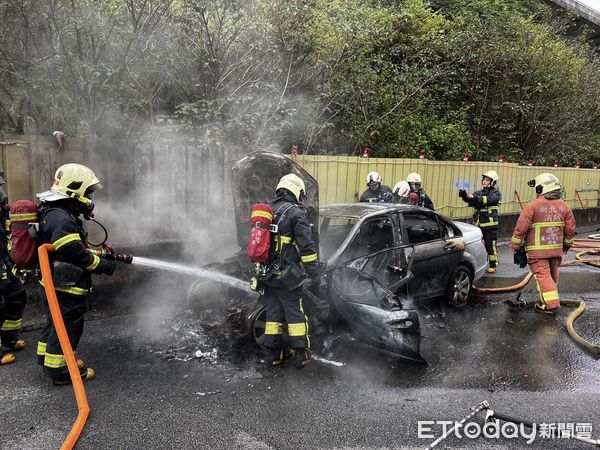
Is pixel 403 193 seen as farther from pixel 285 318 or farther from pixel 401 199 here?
pixel 285 318

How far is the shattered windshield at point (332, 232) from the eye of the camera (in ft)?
16.7

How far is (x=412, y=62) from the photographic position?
40.3 ft

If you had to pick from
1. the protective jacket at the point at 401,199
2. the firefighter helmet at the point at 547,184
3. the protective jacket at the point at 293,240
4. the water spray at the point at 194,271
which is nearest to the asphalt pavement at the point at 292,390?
the water spray at the point at 194,271

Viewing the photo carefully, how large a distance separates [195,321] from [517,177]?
11.5 meters

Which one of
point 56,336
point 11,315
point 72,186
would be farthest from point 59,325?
point 11,315

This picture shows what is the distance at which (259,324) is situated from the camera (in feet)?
15.0

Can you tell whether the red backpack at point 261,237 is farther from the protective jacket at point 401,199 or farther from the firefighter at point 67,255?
the protective jacket at point 401,199

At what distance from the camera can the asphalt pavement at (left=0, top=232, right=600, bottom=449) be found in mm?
3174

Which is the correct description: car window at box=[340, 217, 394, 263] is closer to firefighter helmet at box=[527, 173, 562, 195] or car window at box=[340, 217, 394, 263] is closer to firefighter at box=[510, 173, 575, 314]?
firefighter at box=[510, 173, 575, 314]

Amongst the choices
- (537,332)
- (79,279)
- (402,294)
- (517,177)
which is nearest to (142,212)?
(79,279)

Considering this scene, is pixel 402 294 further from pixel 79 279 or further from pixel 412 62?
pixel 412 62

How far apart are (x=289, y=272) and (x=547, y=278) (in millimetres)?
3895

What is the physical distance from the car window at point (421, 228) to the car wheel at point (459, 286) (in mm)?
598

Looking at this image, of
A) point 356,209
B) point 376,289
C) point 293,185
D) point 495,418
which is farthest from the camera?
point 356,209
